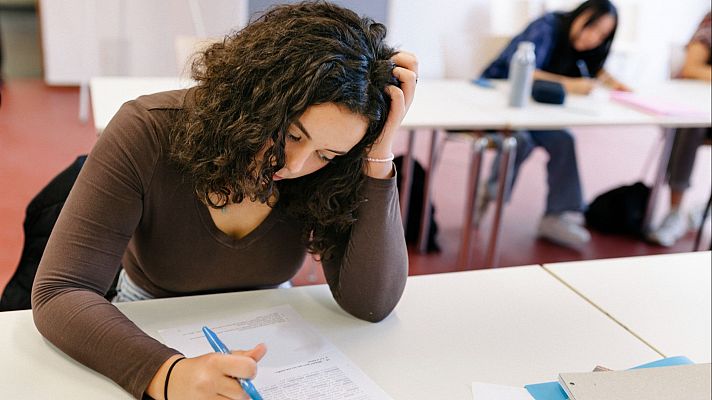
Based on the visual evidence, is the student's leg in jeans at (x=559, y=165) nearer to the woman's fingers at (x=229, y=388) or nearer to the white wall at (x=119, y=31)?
the white wall at (x=119, y=31)

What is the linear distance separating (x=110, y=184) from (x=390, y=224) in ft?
1.43

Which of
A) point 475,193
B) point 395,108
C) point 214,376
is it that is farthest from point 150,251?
point 475,193

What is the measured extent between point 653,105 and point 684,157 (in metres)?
0.60

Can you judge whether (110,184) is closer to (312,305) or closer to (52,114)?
(312,305)

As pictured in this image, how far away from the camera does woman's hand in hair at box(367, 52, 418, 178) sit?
1077mm

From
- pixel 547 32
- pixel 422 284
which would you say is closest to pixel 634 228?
pixel 547 32

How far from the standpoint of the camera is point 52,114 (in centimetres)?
416

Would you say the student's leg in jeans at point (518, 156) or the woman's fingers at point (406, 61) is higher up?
the woman's fingers at point (406, 61)

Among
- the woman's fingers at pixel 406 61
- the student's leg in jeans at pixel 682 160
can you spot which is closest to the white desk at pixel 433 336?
the woman's fingers at pixel 406 61

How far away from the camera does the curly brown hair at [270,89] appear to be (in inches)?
37.6

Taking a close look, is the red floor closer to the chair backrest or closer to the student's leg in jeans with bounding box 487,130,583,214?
the student's leg in jeans with bounding box 487,130,583,214

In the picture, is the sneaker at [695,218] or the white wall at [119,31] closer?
the sneaker at [695,218]

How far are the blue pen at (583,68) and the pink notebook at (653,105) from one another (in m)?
0.30

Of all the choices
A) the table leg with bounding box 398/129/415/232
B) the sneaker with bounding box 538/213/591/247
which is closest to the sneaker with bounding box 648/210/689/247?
the sneaker with bounding box 538/213/591/247
